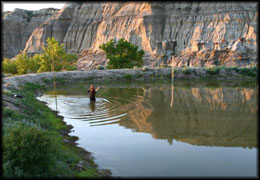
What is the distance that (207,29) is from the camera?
65562 millimetres

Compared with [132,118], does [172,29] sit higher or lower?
higher

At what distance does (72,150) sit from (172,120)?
6.31 metres

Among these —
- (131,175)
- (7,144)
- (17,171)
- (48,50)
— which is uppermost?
(48,50)

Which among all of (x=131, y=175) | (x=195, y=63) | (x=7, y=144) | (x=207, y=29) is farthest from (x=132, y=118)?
(x=207, y=29)

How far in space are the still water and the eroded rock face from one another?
8139cm

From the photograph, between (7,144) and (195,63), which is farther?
(195,63)

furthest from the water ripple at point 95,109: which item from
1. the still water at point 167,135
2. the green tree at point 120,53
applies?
the green tree at point 120,53

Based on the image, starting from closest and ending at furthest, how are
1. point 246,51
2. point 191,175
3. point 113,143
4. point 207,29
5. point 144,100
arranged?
1. point 191,175
2. point 113,143
3. point 144,100
4. point 246,51
5. point 207,29

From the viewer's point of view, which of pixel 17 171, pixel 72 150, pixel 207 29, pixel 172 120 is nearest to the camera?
pixel 17 171

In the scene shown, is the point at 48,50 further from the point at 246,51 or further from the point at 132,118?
the point at 246,51

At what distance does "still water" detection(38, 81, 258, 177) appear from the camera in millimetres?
9328

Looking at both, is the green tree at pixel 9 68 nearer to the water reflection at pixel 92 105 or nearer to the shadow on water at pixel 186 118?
the shadow on water at pixel 186 118

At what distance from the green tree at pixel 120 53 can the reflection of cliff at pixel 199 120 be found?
2522 centimetres

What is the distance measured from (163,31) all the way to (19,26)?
53203mm
